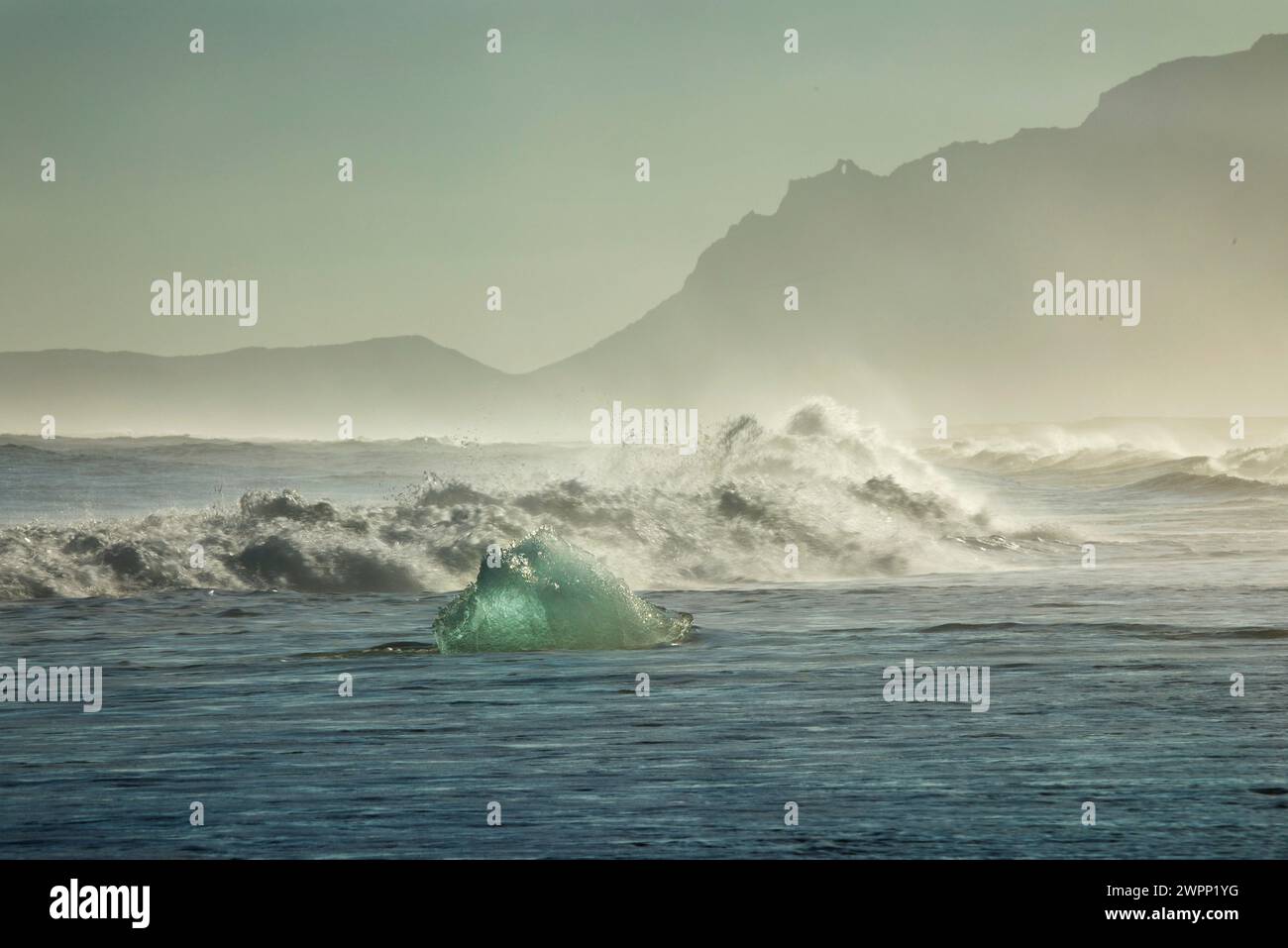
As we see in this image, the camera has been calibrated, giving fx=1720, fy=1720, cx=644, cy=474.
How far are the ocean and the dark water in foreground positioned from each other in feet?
0.16

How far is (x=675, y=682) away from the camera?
16.8 m

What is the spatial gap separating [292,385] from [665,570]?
104275 mm

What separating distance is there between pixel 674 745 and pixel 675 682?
353 cm

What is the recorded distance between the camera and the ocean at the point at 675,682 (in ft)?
34.7

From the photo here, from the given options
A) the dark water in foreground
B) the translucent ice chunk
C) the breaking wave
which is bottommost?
the dark water in foreground

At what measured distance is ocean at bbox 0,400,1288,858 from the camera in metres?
10.6

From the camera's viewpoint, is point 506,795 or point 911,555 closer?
point 506,795

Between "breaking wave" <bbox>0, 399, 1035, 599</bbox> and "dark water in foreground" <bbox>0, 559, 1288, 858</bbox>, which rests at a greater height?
"breaking wave" <bbox>0, 399, 1035, 599</bbox>

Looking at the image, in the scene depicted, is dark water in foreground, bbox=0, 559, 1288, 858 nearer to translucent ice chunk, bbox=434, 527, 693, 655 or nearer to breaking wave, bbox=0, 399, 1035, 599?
translucent ice chunk, bbox=434, 527, 693, 655

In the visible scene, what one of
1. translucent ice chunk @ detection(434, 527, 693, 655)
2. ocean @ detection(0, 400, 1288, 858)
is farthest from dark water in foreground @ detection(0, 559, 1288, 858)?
translucent ice chunk @ detection(434, 527, 693, 655)

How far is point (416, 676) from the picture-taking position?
57.0ft

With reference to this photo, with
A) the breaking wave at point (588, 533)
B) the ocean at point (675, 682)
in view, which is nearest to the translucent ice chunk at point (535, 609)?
the ocean at point (675, 682)
